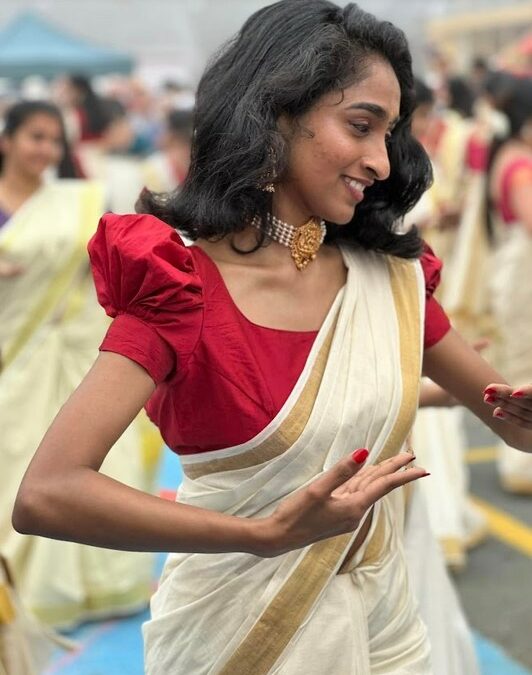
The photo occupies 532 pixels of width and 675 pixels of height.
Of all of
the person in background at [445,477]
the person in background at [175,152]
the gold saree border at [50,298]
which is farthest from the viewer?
the person in background at [175,152]

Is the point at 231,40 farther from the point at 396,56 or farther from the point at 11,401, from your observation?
→ the point at 11,401

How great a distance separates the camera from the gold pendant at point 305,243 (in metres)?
2.22

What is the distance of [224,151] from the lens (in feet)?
6.89

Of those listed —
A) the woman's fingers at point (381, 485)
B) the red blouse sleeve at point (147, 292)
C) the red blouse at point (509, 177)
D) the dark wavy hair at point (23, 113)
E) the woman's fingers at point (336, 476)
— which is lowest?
the red blouse at point (509, 177)

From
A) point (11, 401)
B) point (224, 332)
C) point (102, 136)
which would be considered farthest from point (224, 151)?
point (102, 136)

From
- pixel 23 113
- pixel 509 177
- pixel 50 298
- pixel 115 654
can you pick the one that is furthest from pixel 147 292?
pixel 509 177

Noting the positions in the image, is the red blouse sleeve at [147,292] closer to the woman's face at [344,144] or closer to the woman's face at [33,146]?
the woman's face at [344,144]

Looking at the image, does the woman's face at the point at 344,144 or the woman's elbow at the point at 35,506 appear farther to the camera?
the woman's face at the point at 344,144

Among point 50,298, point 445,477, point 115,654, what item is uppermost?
point 50,298

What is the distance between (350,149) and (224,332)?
15.2 inches

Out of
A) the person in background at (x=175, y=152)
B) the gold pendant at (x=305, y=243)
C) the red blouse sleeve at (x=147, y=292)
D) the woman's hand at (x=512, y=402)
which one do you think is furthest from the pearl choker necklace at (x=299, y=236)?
the person in background at (x=175, y=152)

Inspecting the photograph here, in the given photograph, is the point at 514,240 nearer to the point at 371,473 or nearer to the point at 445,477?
the point at 445,477

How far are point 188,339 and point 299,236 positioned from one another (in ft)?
1.23

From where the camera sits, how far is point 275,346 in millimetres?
2096
